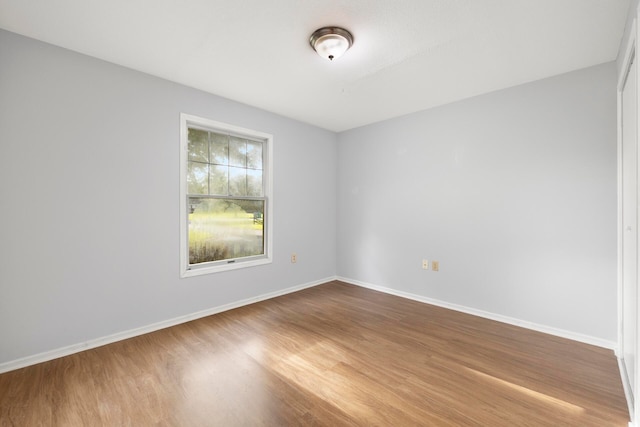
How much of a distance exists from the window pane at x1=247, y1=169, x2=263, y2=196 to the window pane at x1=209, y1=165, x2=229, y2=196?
0.30 meters

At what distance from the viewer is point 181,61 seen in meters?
2.46

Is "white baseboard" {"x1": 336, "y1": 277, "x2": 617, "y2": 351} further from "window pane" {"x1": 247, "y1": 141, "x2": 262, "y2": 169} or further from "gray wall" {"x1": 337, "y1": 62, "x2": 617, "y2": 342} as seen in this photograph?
"window pane" {"x1": 247, "y1": 141, "x2": 262, "y2": 169}

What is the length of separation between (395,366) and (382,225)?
218 centimetres

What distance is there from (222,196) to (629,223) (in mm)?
3553

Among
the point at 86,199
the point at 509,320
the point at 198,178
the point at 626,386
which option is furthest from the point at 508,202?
the point at 86,199

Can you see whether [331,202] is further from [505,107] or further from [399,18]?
[399,18]

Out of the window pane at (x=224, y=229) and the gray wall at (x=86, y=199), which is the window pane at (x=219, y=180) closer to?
Result: the window pane at (x=224, y=229)

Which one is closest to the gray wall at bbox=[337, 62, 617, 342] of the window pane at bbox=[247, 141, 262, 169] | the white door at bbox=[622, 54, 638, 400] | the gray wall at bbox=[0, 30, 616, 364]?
the gray wall at bbox=[0, 30, 616, 364]

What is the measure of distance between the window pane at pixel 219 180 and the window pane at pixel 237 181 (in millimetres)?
54

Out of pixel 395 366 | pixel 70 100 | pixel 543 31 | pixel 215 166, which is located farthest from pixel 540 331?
pixel 70 100

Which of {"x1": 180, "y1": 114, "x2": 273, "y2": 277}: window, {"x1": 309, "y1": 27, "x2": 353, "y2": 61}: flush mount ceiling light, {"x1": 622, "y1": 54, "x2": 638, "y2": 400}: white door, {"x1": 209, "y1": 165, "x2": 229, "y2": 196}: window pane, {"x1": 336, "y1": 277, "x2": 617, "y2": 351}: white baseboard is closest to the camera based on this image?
{"x1": 622, "y1": 54, "x2": 638, "y2": 400}: white door

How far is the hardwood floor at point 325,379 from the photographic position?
5.24 ft

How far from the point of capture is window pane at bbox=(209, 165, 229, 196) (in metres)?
3.22

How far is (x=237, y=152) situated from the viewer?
345 centimetres
